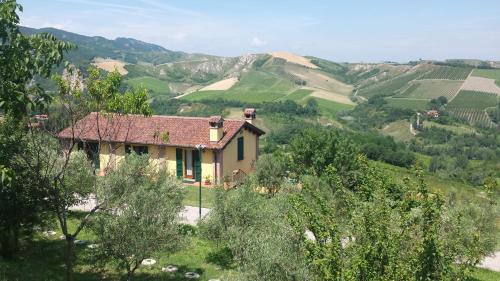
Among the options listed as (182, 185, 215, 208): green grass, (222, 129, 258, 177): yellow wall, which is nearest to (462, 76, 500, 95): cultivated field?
(222, 129, 258, 177): yellow wall

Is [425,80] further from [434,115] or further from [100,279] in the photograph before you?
[100,279]

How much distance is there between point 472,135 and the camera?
117m

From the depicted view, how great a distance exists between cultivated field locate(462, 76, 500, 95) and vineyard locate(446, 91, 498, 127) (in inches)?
196

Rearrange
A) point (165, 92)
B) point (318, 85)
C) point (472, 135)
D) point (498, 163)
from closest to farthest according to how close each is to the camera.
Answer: point (498, 163)
point (472, 135)
point (165, 92)
point (318, 85)

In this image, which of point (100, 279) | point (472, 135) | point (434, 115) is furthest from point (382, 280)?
point (434, 115)

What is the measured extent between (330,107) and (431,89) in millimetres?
45105

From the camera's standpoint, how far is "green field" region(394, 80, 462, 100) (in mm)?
164175

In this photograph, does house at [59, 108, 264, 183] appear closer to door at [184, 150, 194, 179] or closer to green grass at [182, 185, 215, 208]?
door at [184, 150, 194, 179]

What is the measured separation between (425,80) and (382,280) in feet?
641

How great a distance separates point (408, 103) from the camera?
520 ft

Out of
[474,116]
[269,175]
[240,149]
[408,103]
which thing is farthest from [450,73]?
[269,175]

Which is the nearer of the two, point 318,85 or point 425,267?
point 425,267

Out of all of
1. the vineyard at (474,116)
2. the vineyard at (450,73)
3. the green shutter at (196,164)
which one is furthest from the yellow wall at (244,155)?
the vineyard at (450,73)

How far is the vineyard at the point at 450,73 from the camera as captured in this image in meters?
185
